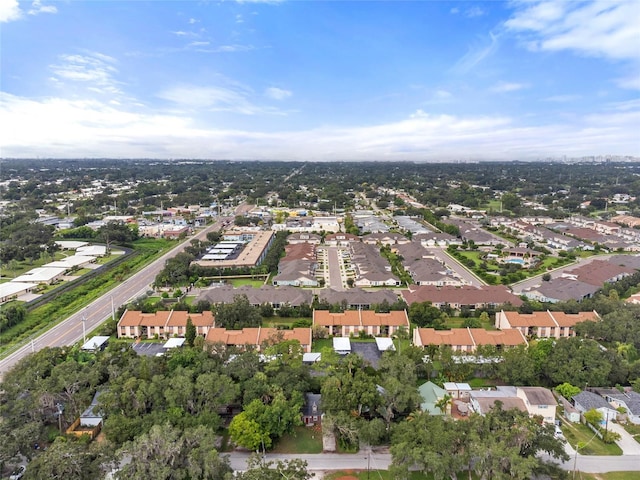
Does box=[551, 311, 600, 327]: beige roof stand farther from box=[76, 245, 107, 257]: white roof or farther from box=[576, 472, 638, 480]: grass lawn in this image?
box=[76, 245, 107, 257]: white roof

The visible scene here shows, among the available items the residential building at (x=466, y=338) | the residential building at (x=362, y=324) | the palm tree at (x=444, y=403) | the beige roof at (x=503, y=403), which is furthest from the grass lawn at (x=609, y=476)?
the residential building at (x=362, y=324)

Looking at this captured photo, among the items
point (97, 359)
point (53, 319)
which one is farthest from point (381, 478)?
point (53, 319)

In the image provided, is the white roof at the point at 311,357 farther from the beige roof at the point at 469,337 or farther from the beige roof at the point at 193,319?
the beige roof at the point at 193,319

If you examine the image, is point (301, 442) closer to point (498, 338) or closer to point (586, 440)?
point (586, 440)

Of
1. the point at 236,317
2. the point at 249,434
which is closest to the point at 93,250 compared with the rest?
the point at 236,317

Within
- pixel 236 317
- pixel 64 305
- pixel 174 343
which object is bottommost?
pixel 64 305

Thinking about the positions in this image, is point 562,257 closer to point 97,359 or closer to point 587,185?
point 97,359
